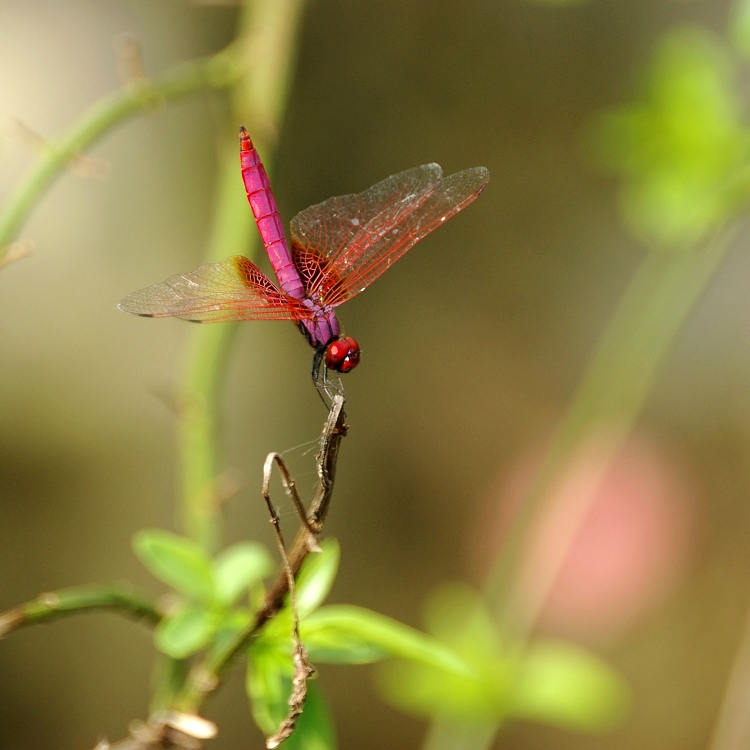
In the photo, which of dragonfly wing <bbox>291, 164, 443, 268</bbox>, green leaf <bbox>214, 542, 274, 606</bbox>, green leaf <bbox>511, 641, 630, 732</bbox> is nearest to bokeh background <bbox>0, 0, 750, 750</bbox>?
green leaf <bbox>511, 641, 630, 732</bbox>

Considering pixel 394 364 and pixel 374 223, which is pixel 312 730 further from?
pixel 394 364

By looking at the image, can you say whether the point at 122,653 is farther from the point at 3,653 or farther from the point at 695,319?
the point at 695,319

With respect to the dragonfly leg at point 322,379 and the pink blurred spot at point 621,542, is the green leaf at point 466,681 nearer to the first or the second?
the pink blurred spot at point 621,542

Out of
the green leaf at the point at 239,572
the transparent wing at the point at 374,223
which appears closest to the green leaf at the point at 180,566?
the green leaf at the point at 239,572

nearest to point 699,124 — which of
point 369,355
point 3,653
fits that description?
point 369,355

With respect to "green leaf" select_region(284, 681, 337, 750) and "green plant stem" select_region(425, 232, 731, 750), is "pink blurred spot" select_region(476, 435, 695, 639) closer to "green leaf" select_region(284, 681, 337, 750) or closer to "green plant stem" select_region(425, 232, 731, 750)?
"green plant stem" select_region(425, 232, 731, 750)

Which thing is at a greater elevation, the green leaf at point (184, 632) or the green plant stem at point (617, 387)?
the green plant stem at point (617, 387)
